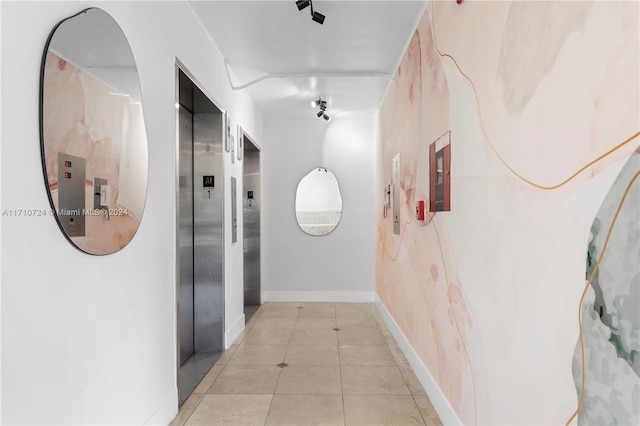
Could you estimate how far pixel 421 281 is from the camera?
9.69 feet

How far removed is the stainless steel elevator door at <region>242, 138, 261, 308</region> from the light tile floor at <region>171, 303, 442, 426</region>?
104cm

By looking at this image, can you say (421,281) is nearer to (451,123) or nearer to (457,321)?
(457,321)

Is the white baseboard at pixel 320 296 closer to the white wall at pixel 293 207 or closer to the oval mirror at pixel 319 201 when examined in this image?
the white wall at pixel 293 207

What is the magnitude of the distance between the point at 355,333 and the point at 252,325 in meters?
1.24

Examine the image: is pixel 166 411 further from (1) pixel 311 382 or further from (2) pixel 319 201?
(2) pixel 319 201

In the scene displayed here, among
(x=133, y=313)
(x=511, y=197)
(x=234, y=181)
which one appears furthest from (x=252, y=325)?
(x=511, y=197)

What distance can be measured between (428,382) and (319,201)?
3645mm

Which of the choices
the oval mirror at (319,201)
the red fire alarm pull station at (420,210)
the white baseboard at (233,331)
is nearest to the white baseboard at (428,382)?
the red fire alarm pull station at (420,210)

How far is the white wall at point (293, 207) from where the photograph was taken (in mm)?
5988

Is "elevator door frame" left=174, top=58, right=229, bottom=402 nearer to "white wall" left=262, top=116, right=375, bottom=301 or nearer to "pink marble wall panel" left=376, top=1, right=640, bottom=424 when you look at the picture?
"pink marble wall panel" left=376, top=1, right=640, bottom=424

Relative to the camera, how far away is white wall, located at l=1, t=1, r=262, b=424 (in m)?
1.25

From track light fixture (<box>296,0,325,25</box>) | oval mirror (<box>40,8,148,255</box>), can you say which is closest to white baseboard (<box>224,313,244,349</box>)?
oval mirror (<box>40,8,148,255</box>)

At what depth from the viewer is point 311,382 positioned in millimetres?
2998

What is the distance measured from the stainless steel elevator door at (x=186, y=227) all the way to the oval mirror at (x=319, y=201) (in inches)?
102
